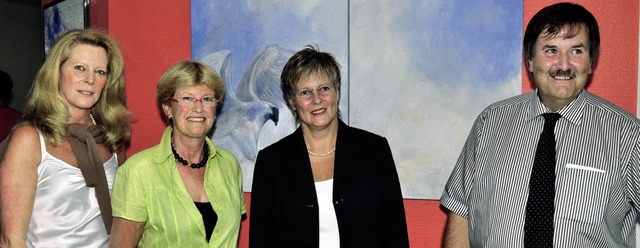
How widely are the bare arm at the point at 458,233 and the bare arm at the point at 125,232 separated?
4.65 feet

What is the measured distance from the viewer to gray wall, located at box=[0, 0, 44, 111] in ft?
30.4

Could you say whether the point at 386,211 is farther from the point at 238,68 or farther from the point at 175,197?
the point at 238,68

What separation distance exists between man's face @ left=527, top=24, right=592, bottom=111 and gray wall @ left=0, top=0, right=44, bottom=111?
337 inches

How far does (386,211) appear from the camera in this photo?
113 inches

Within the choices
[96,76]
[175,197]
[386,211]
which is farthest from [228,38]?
[386,211]

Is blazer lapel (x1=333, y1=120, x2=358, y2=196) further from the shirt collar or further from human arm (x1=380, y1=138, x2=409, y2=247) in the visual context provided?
the shirt collar

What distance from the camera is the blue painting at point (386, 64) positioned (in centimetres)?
310

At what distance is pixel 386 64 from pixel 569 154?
113 cm

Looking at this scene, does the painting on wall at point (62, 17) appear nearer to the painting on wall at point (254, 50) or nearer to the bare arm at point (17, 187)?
the painting on wall at point (254, 50)

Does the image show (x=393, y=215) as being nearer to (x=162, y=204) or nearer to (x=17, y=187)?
(x=162, y=204)

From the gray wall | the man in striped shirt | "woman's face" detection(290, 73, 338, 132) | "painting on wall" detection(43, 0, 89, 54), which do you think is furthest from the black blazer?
the gray wall

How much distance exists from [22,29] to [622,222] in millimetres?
9438

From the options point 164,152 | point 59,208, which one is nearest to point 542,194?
point 164,152

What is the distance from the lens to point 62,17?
4234mm
